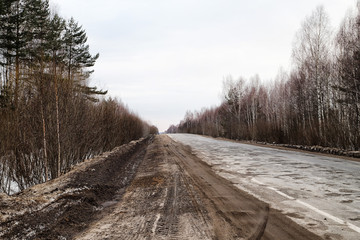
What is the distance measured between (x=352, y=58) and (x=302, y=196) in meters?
13.5

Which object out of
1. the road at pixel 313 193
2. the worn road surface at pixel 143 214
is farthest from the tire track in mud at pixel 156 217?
the road at pixel 313 193

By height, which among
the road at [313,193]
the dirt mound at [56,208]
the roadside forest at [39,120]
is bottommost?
the dirt mound at [56,208]

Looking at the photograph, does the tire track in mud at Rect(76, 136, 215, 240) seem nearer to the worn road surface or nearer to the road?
the worn road surface

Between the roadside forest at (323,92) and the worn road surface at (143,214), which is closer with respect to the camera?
the worn road surface at (143,214)

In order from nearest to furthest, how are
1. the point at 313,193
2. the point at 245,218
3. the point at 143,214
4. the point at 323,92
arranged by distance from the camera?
the point at 245,218 → the point at 143,214 → the point at 313,193 → the point at 323,92

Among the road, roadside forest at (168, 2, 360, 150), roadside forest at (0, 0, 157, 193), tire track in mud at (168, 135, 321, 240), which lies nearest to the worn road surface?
tire track in mud at (168, 135, 321, 240)

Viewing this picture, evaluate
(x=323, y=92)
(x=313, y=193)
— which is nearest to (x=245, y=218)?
(x=313, y=193)

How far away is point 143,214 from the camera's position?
15.0 ft

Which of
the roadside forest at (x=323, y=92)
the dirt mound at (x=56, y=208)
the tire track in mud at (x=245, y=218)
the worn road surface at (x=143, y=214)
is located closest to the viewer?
the tire track in mud at (x=245, y=218)

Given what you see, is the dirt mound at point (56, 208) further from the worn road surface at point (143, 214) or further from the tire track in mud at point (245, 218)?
the tire track in mud at point (245, 218)

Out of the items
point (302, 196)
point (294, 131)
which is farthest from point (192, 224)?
point (294, 131)

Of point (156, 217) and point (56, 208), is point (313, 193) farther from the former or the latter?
point (56, 208)

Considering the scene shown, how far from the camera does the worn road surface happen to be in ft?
12.0

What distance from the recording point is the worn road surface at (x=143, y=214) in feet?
12.0
